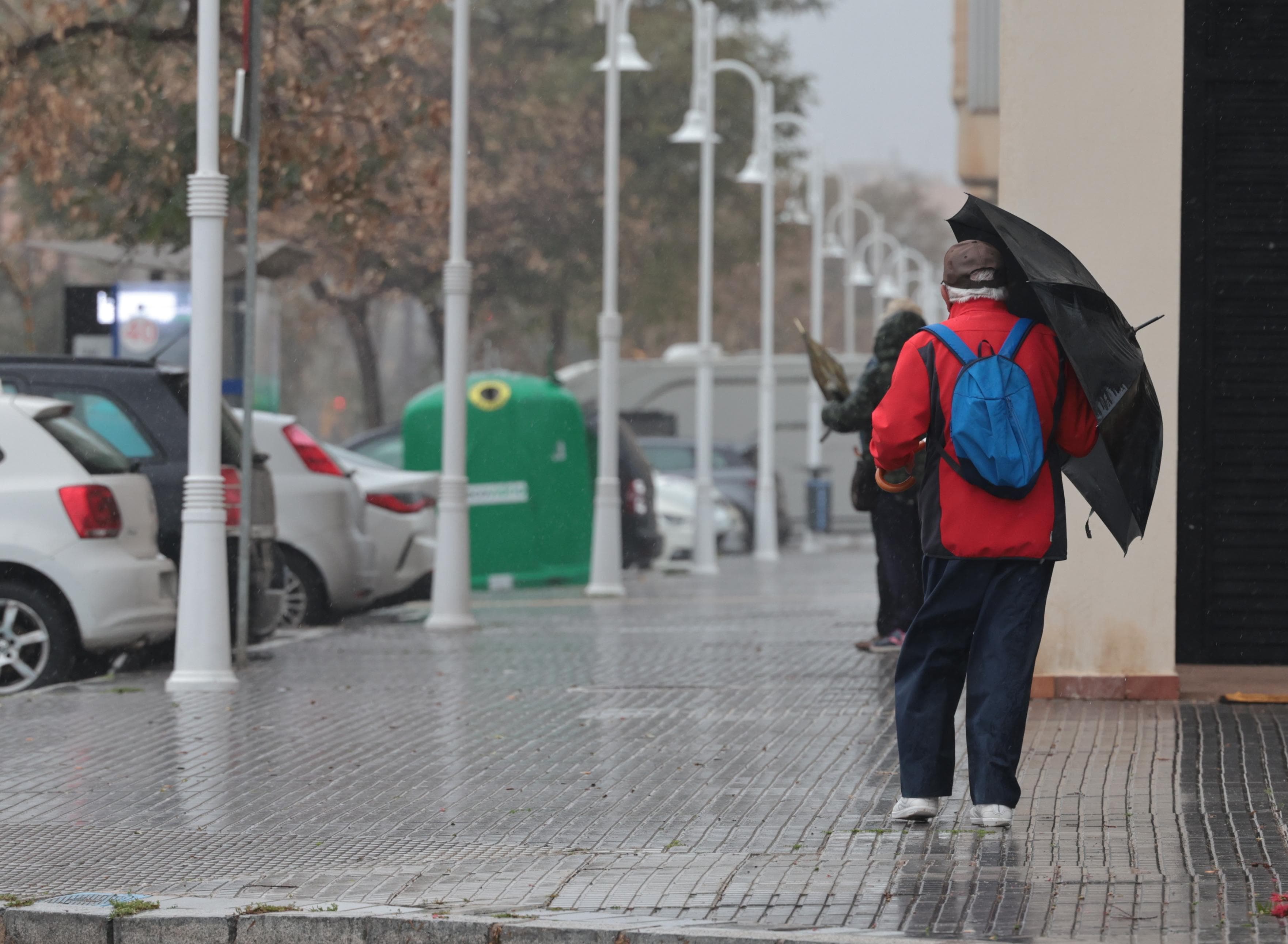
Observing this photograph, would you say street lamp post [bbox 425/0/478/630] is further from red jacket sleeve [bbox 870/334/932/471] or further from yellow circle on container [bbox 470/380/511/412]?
red jacket sleeve [bbox 870/334/932/471]

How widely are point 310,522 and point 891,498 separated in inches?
184

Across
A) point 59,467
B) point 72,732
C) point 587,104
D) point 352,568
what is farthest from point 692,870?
point 587,104

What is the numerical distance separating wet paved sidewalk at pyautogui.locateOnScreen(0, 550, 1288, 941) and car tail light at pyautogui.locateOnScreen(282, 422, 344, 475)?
3312mm

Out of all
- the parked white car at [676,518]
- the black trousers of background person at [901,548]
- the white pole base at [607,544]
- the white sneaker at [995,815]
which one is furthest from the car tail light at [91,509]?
the parked white car at [676,518]

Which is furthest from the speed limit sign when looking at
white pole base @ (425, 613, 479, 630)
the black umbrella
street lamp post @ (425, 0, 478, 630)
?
the black umbrella

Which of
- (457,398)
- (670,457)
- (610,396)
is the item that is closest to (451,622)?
(457,398)

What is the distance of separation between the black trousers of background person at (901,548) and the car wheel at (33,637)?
4262 mm

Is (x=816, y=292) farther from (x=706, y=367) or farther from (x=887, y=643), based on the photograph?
(x=887, y=643)

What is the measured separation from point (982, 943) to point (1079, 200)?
5291 millimetres

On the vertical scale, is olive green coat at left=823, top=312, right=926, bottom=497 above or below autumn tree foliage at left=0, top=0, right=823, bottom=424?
below

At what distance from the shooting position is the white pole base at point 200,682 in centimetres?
1108

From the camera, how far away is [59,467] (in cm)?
1138

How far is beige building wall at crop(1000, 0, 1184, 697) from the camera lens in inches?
381

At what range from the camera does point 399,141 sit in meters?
17.8
